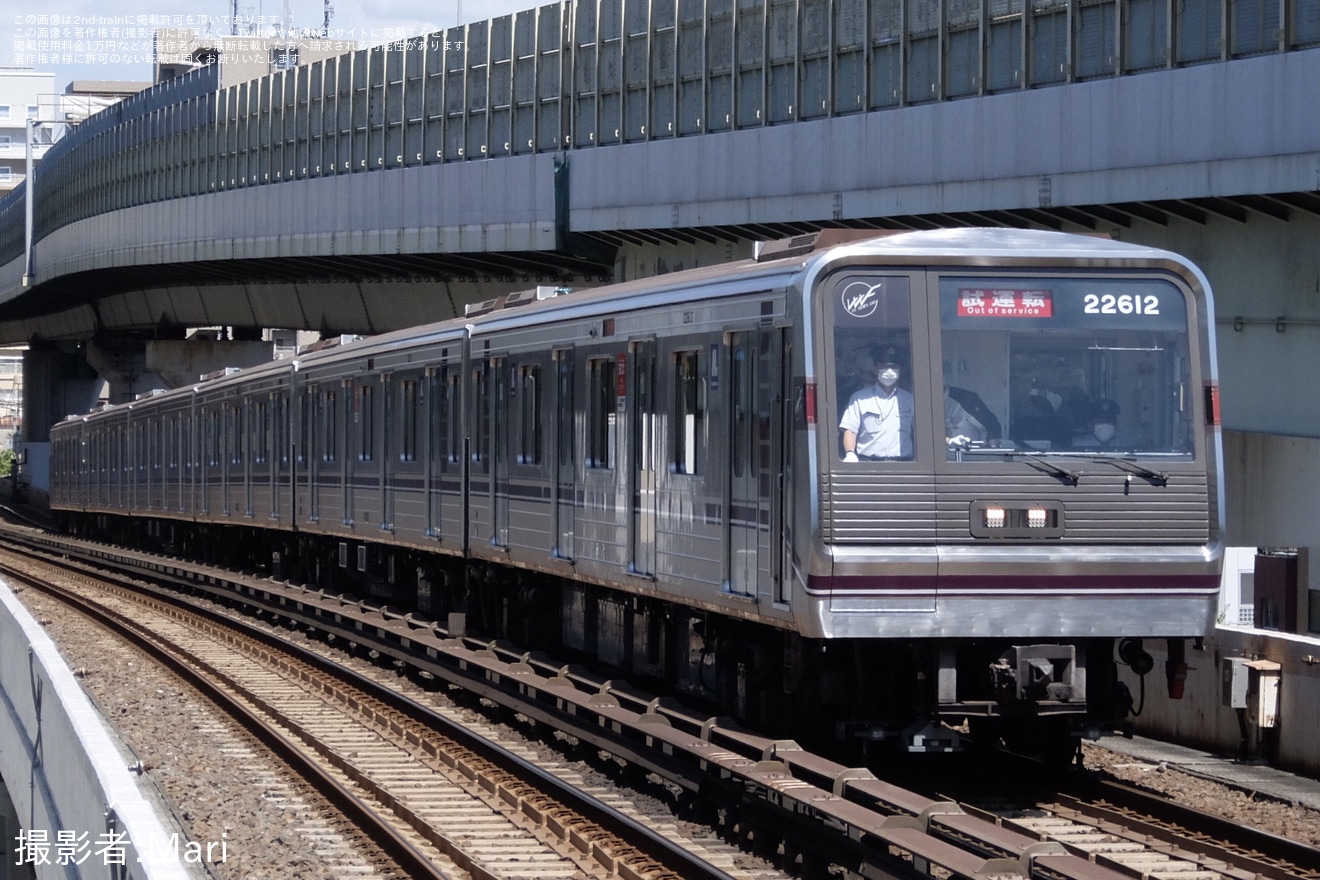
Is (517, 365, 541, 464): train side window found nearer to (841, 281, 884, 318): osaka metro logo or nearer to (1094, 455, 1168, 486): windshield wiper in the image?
(841, 281, 884, 318): osaka metro logo

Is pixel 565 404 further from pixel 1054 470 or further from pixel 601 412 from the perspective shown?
pixel 1054 470

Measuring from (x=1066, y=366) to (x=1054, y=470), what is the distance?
0.56m

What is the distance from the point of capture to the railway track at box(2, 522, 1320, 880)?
809cm

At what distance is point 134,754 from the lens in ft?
Answer: 43.9

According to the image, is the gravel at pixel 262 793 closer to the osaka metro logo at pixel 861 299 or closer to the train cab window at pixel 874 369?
the train cab window at pixel 874 369

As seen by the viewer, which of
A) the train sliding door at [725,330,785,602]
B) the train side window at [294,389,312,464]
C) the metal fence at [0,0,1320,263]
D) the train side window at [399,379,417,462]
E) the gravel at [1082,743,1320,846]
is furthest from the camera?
the train side window at [294,389,312,464]

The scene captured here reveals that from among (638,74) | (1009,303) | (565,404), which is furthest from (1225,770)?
(638,74)

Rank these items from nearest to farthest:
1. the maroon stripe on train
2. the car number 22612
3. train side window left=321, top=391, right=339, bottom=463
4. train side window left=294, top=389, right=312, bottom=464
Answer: the maroon stripe on train
the car number 22612
train side window left=321, top=391, right=339, bottom=463
train side window left=294, top=389, right=312, bottom=464

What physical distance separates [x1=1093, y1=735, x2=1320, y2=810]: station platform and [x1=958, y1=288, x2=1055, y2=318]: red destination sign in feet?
10.0

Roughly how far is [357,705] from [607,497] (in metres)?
3.51

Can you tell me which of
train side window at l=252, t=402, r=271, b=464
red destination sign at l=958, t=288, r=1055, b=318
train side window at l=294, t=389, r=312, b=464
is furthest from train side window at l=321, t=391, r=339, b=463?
red destination sign at l=958, t=288, r=1055, b=318

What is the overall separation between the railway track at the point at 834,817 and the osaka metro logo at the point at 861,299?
2249 mm

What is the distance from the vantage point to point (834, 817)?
8.73 metres

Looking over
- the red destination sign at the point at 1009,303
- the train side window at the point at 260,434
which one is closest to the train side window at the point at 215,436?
the train side window at the point at 260,434
